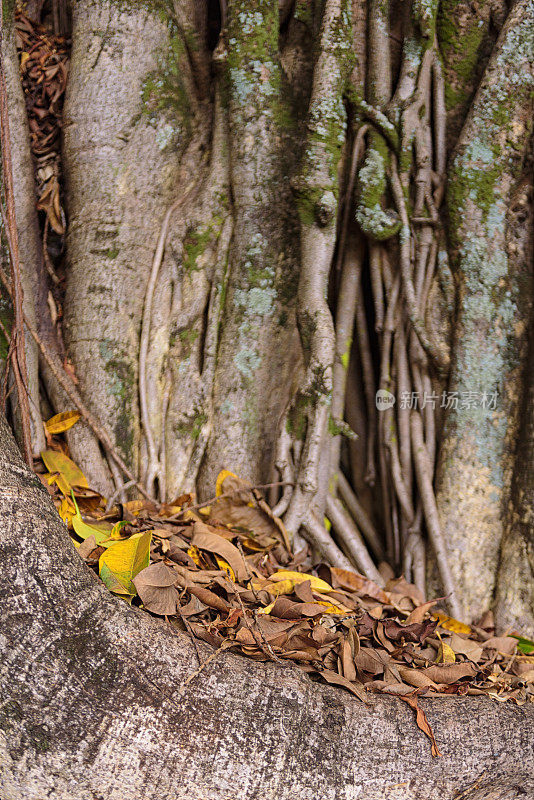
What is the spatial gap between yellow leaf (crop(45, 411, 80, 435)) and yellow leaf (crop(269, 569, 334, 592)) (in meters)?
0.87

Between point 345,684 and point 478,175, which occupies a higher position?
point 478,175

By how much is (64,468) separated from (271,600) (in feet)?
2.73

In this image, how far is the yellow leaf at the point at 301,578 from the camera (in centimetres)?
207

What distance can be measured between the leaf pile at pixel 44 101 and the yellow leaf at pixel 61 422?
786 millimetres

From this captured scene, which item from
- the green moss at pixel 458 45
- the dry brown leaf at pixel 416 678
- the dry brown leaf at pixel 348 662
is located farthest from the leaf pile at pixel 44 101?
the dry brown leaf at pixel 416 678

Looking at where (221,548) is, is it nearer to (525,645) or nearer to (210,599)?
(210,599)

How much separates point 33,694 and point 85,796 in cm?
22

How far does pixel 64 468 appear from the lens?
89.6 inches

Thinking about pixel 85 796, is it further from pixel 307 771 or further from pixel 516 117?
pixel 516 117

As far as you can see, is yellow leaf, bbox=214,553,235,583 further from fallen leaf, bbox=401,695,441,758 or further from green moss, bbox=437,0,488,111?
green moss, bbox=437,0,488,111

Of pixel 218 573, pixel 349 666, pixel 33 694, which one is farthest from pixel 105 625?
pixel 349 666

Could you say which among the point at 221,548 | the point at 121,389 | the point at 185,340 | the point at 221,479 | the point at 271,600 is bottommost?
the point at 271,600

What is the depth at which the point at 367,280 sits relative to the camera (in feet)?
9.57

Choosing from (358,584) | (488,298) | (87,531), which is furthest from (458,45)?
(87,531)
